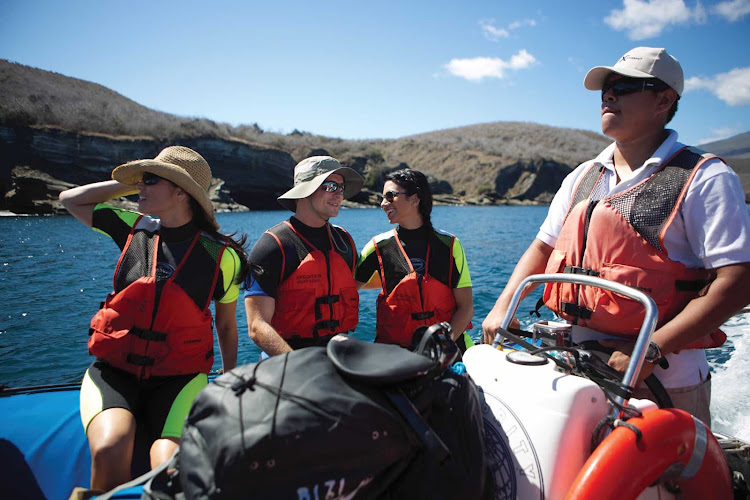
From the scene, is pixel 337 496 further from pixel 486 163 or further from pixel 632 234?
pixel 486 163

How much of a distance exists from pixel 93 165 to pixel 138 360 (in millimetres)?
47090

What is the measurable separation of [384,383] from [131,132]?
187 feet

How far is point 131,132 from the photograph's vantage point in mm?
49281

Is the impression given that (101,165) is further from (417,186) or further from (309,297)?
(309,297)

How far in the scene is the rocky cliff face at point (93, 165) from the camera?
104 ft

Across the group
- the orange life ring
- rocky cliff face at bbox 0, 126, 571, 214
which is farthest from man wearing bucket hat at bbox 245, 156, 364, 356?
rocky cliff face at bbox 0, 126, 571, 214

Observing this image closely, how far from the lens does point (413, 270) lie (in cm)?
311

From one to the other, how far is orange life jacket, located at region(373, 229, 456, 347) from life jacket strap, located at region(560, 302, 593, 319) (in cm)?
116

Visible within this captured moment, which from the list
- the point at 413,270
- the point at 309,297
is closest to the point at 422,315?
the point at 413,270

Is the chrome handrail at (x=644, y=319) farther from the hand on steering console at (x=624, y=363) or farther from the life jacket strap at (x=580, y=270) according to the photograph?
the life jacket strap at (x=580, y=270)

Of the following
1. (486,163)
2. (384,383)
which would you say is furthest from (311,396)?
(486,163)

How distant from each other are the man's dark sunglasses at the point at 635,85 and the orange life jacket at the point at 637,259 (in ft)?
0.96

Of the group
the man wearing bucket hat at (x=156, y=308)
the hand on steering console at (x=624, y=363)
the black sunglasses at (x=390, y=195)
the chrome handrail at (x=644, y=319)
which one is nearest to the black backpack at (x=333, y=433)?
the chrome handrail at (x=644, y=319)

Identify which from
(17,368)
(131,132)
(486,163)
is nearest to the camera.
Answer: (17,368)
